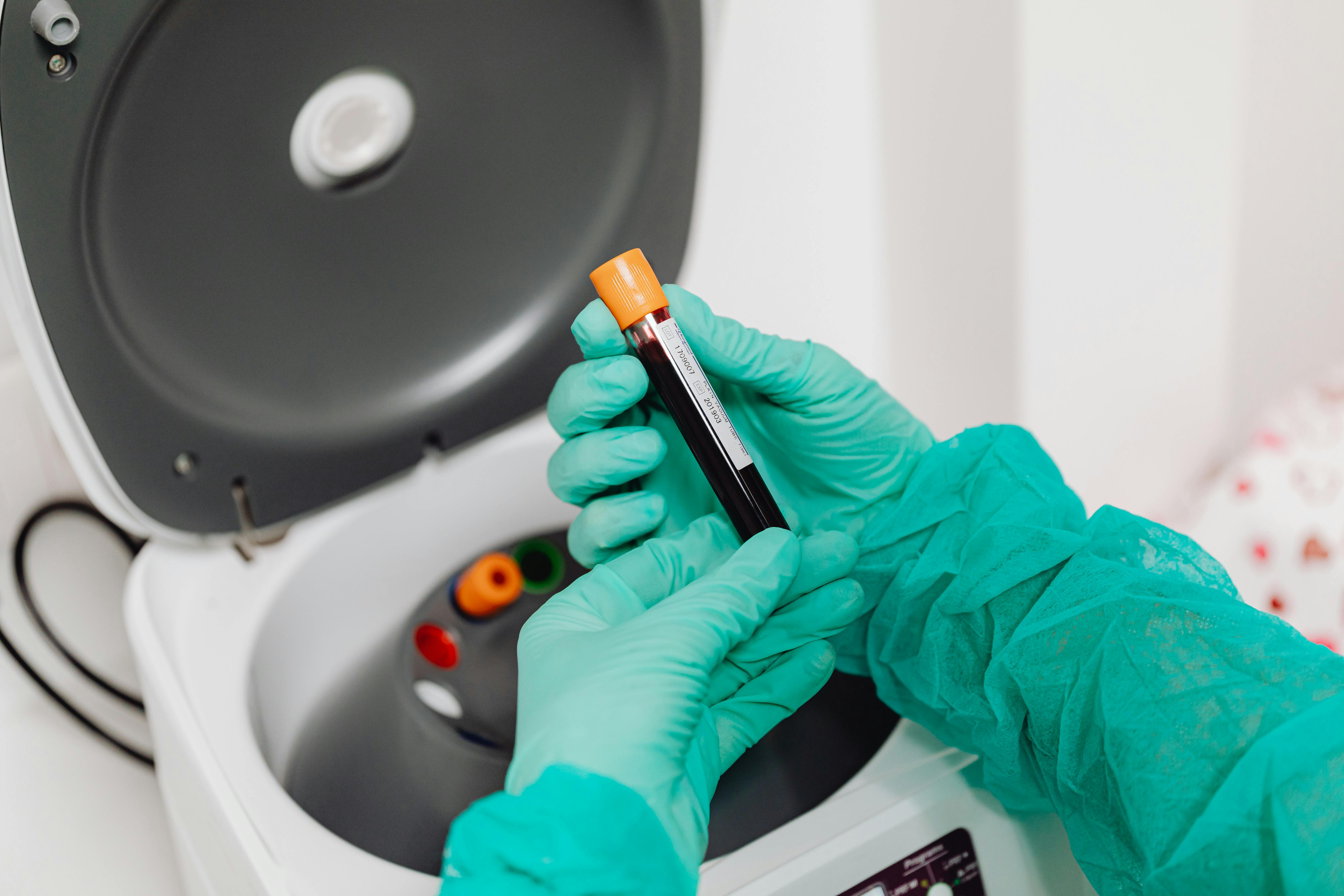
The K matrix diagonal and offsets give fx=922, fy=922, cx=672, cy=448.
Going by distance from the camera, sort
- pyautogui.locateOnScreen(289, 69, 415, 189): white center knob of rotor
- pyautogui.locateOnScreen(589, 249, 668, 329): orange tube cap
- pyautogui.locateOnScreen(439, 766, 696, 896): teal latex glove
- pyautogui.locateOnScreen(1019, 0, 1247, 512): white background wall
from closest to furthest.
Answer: pyautogui.locateOnScreen(439, 766, 696, 896): teal latex glove → pyautogui.locateOnScreen(589, 249, 668, 329): orange tube cap → pyautogui.locateOnScreen(289, 69, 415, 189): white center knob of rotor → pyautogui.locateOnScreen(1019, 0, 1247, 512): white background wall

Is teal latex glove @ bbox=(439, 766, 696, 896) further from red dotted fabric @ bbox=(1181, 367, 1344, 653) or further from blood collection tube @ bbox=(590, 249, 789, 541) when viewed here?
red dotted fabric @ bbox=(1181, 367, 1344, 653)

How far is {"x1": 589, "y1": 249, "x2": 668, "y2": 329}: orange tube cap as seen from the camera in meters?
0.56

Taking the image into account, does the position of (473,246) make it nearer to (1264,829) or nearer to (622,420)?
(622,420)

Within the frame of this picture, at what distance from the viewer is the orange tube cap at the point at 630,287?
21.9 inches

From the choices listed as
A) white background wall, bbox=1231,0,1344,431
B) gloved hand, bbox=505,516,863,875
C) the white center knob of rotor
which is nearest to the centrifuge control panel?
gloved hand, bbox=505,516,863,875

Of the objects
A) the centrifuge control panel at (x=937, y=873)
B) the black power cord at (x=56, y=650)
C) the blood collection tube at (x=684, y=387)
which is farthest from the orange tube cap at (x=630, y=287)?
the black power cord at (x=56, y=650)

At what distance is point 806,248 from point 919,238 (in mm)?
230

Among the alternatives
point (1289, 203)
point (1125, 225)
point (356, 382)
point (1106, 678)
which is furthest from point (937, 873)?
point (1289, 203)

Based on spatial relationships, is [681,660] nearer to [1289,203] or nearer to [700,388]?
[700,388]

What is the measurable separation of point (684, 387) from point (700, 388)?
1cm

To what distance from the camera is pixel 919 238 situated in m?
1.26

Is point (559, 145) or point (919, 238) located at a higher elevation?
point (559, 145)

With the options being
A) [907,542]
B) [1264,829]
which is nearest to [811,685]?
[907,542]

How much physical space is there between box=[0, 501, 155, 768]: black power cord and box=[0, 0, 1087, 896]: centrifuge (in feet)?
0.57
